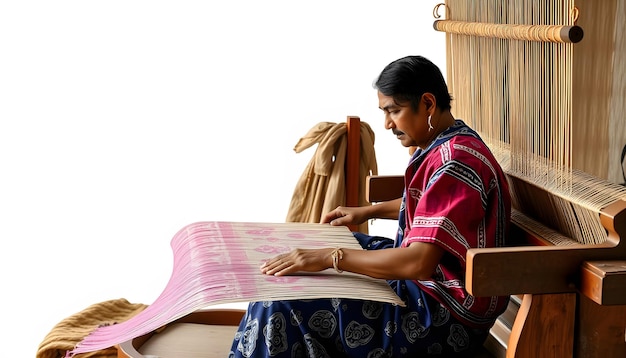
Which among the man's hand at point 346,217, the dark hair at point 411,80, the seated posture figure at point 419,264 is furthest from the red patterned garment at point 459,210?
the man's hand at point 346,217

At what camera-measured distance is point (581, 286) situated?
87.6 inches

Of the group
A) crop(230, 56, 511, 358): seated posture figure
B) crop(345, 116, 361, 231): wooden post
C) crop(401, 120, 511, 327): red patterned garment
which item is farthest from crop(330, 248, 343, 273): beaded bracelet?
crop(345, 116, 361, 231): wooden post

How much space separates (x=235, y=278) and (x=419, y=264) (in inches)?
18.7

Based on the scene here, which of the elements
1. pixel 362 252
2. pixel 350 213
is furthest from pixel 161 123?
pixel 362 252

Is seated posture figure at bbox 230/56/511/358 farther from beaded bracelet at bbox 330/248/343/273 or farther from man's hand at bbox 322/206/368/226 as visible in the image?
man's hand at bbox 322/206/368/226

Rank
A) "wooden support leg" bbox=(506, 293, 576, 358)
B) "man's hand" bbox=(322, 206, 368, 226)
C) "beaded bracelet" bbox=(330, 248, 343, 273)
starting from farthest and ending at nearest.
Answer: "man's hand" bbox=(322, 206, 368, 226) < "beaded bracelet" bbox=(330, 248, 343, 273) < "wooden support leg" bbox=(506, 293, 576, 358)

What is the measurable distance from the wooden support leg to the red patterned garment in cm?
22

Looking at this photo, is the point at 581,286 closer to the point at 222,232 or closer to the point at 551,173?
the point at 551,173

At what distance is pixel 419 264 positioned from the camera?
7.80ft

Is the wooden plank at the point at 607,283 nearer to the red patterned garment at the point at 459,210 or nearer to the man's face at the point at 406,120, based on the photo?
the red patterned garment at the point at 459,210

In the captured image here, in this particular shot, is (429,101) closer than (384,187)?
Yes

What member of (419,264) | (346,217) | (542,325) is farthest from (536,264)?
(346,217)

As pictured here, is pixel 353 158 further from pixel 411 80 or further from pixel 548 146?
pixel 548 146

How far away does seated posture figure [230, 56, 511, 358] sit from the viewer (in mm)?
2400
